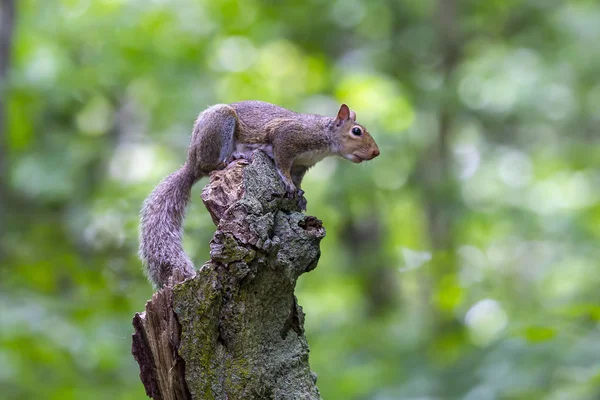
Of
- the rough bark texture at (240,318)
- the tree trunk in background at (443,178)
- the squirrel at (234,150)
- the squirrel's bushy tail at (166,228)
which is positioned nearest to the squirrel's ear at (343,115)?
the squirrel at (234,150)

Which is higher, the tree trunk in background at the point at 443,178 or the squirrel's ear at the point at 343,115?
the tree trunk in background at the point at 443,178

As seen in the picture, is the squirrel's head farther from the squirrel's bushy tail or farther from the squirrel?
the squirrel's bushy tail

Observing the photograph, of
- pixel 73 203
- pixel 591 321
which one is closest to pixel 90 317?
pixel 73 203

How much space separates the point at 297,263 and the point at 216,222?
394 mm

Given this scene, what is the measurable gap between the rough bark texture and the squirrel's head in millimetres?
1519

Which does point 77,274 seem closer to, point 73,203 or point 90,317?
point 90,317

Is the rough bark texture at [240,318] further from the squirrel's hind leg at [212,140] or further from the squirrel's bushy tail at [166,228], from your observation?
the squirrel's hind leg at [212,140]

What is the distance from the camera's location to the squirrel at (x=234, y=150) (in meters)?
3.28

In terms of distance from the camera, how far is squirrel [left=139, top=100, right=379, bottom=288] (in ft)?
10.8

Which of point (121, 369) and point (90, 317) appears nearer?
point (90, 317)

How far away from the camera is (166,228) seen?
3361 mm

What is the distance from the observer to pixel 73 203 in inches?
274

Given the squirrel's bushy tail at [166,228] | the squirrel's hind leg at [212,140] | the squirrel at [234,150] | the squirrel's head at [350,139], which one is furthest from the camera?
the squirrel's head at [350,139]

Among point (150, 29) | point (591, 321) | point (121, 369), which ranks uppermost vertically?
point (150, 29)
